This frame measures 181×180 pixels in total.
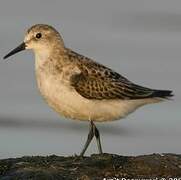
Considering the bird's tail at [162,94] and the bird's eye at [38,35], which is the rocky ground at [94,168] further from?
the bird's eye at [38,35]

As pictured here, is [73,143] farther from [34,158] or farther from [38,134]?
[34,158]

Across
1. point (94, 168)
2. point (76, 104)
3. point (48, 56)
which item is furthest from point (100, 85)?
point (94, 168)

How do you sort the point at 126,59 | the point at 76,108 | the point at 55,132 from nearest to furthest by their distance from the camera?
the point at 76,108, the point at 55,132, the point at 126,59

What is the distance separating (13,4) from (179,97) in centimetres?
552

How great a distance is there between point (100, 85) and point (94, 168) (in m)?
1.80

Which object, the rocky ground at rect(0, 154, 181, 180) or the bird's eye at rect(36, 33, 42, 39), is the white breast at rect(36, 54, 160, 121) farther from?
the rocky ground at rect(0, 154, 181, 180)

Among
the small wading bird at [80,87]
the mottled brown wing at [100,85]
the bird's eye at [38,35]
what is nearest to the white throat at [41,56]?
the small wading bird at [80,87]

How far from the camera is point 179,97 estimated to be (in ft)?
51.9

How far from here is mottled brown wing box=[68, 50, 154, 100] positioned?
11570 mm

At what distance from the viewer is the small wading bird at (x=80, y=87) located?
1140 cm

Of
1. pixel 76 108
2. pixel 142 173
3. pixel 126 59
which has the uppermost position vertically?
pixel 126 59

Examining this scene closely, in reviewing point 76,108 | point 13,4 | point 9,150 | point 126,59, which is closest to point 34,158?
point 76,108

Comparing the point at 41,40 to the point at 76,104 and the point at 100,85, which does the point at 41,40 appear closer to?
the point at 100,85

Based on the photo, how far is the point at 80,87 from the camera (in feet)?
37.7
